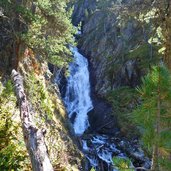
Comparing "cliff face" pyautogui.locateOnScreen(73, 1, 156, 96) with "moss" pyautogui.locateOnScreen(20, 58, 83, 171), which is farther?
"cliff face" pyautogui.locateOnScreen(73, 1, 156, 96)

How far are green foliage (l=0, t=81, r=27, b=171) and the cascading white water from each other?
691 inches

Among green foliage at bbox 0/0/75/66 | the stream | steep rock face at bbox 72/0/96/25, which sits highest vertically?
steep rock face at bbox 72/0/96/25

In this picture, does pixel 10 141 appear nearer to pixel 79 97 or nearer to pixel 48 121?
pixel 48 121

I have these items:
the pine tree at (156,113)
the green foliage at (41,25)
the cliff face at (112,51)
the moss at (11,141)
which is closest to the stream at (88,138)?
the cliff face at (112,51)

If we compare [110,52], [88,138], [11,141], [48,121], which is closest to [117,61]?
[110,52]

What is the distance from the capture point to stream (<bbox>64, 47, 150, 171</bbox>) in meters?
20.4

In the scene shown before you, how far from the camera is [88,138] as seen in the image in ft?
77.8

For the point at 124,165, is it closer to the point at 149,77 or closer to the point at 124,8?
the point at 149,77

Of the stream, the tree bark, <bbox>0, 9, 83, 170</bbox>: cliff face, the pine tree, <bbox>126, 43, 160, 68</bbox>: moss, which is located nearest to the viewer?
the pine tree

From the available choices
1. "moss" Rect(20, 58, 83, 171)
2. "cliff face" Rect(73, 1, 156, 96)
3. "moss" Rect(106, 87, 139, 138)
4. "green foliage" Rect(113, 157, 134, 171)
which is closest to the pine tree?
"green foliage" Rect(113, 157, 134, 171)

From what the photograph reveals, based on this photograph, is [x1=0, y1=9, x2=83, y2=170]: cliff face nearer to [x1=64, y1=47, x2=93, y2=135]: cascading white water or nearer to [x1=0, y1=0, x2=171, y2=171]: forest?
[x1=0, y1=0, x2=171, y2=171]: forest

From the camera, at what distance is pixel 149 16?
31.3ft

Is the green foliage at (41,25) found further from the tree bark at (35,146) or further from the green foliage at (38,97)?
the tree bark at (35,146)

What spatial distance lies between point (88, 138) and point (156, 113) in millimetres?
20751
